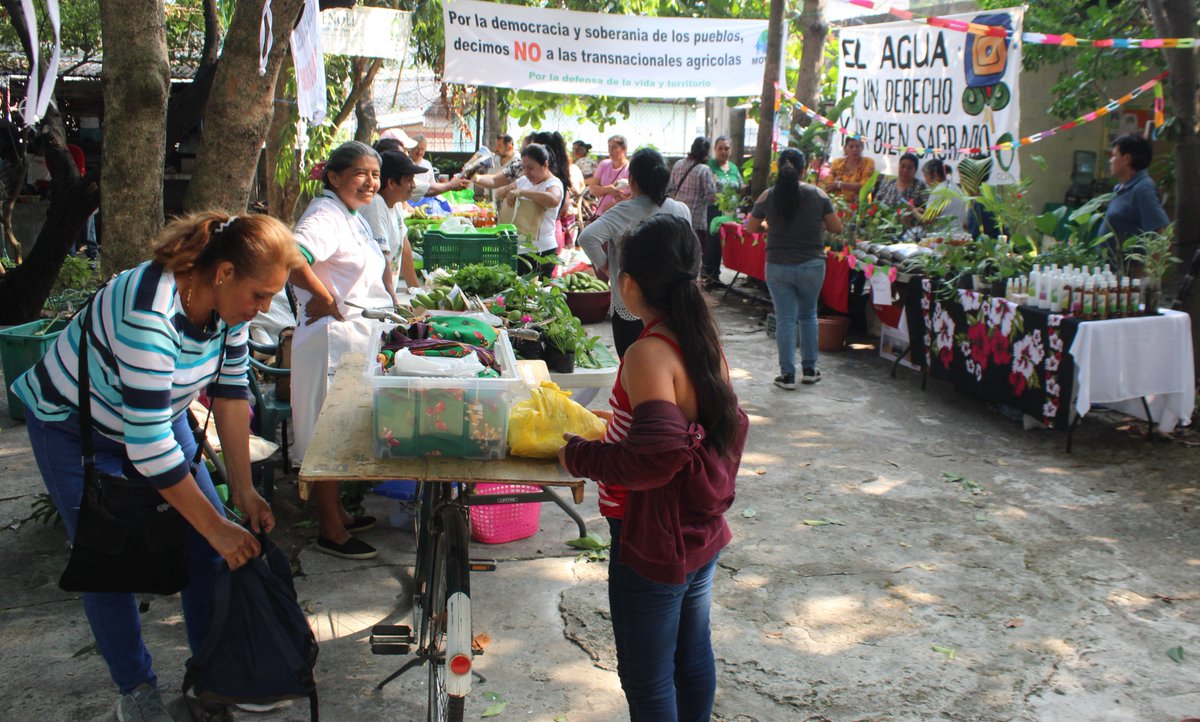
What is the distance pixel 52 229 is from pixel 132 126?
10.2ft

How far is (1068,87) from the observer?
11.8 meters

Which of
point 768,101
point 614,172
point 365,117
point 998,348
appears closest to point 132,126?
point 998,348

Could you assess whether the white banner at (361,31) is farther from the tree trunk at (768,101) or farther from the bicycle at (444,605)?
the bicycle at (444,605)

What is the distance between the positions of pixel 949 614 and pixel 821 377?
3.94m

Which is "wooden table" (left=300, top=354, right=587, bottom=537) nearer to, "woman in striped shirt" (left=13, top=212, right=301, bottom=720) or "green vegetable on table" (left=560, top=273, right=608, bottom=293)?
"woman in striped shirt" (left=13, top=212, right=301, bottom=720)

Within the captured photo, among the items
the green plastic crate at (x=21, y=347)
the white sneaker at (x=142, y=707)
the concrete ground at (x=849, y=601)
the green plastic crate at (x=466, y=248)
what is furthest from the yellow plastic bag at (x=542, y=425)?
the green plastic crate at (x=21, y=347)

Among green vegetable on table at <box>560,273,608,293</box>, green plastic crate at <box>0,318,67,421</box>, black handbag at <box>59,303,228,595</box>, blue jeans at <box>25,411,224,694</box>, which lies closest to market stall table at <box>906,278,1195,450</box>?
green vegetable on table at <box>560,273,608,293</box>

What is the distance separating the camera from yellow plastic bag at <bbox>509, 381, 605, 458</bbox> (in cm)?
278

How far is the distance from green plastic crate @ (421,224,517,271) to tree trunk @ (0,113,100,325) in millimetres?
2985

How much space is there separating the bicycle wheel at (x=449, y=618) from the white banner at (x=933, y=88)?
6.74m

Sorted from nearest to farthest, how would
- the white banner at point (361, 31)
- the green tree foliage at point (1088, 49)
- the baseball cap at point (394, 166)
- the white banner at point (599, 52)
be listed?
1. the baseball cap at point (394, 166)
2. the white banner at point (361, 31)
3. the green tree foliage at point (1088, 49)
4. the white banner at point (599, 52)

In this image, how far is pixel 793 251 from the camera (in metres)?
7.37

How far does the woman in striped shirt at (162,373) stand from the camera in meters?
2.55

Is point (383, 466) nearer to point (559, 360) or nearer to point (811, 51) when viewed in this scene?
point (559, 360)
